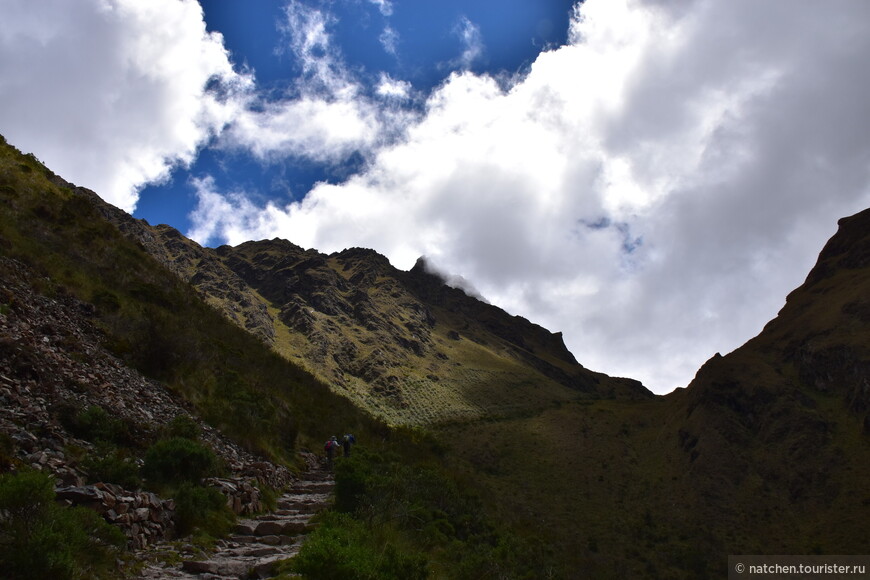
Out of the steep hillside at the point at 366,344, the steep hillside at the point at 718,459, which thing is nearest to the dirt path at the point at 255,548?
the steep hillside at the point at 718,459

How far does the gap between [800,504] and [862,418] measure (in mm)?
24604

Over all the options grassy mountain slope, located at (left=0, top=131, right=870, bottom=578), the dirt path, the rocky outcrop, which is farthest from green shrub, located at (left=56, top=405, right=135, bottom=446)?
grassy mountain slope, located at (left=0, top=131, right=870, bottom=578)

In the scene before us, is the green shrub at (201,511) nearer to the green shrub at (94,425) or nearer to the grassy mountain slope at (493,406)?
the green shrub at (94,425)

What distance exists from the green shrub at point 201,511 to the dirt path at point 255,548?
0.33 metres

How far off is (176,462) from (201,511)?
1.24 m

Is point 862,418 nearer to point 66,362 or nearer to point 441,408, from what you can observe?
point 441,408

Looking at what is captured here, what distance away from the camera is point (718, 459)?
275ft

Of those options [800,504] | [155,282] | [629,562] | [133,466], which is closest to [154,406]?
[133,466]

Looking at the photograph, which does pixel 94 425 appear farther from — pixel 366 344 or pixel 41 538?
pixel 366 344

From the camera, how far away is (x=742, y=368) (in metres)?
106

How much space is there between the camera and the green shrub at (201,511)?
9.08 metres

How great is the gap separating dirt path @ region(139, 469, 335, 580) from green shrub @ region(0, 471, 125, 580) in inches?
39.7

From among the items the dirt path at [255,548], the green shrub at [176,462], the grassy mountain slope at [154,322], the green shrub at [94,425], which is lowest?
the dirt path at [255,548]

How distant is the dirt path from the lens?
24.0 ft
